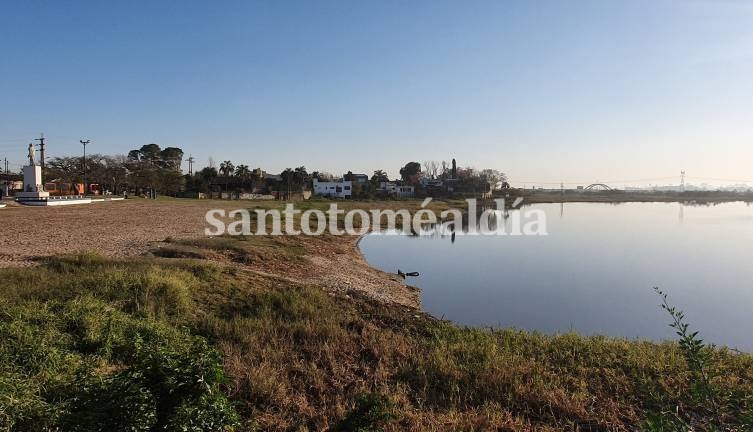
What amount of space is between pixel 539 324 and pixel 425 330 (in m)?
5.79

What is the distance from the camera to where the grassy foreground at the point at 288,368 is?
387 cm

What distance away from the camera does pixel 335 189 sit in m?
88.8

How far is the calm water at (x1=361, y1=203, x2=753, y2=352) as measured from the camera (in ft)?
46.1

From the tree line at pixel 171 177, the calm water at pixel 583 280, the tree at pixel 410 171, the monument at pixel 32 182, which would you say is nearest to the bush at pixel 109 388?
the calm water at pixel 583 280

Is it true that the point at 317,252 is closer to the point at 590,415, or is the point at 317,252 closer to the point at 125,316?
the point at 125,316

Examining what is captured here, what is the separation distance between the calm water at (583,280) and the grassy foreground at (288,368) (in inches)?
187

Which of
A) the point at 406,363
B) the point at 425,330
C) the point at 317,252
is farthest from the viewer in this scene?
the point at 317,252

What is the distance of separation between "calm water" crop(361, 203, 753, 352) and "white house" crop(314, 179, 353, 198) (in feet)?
165

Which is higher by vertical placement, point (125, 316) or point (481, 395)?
point (125, 316)

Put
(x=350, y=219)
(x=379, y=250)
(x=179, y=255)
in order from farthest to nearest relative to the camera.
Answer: (x=350, y=219), (x=379, y=250), (x=179, y=255)

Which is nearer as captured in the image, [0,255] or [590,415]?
[590,415]

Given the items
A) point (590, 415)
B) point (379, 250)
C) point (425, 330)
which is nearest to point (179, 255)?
point (425, 330)

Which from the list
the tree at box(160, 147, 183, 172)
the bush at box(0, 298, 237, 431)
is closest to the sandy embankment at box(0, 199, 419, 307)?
the bush at box(0, 298, 237, 431)

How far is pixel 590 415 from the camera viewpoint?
6.03m
